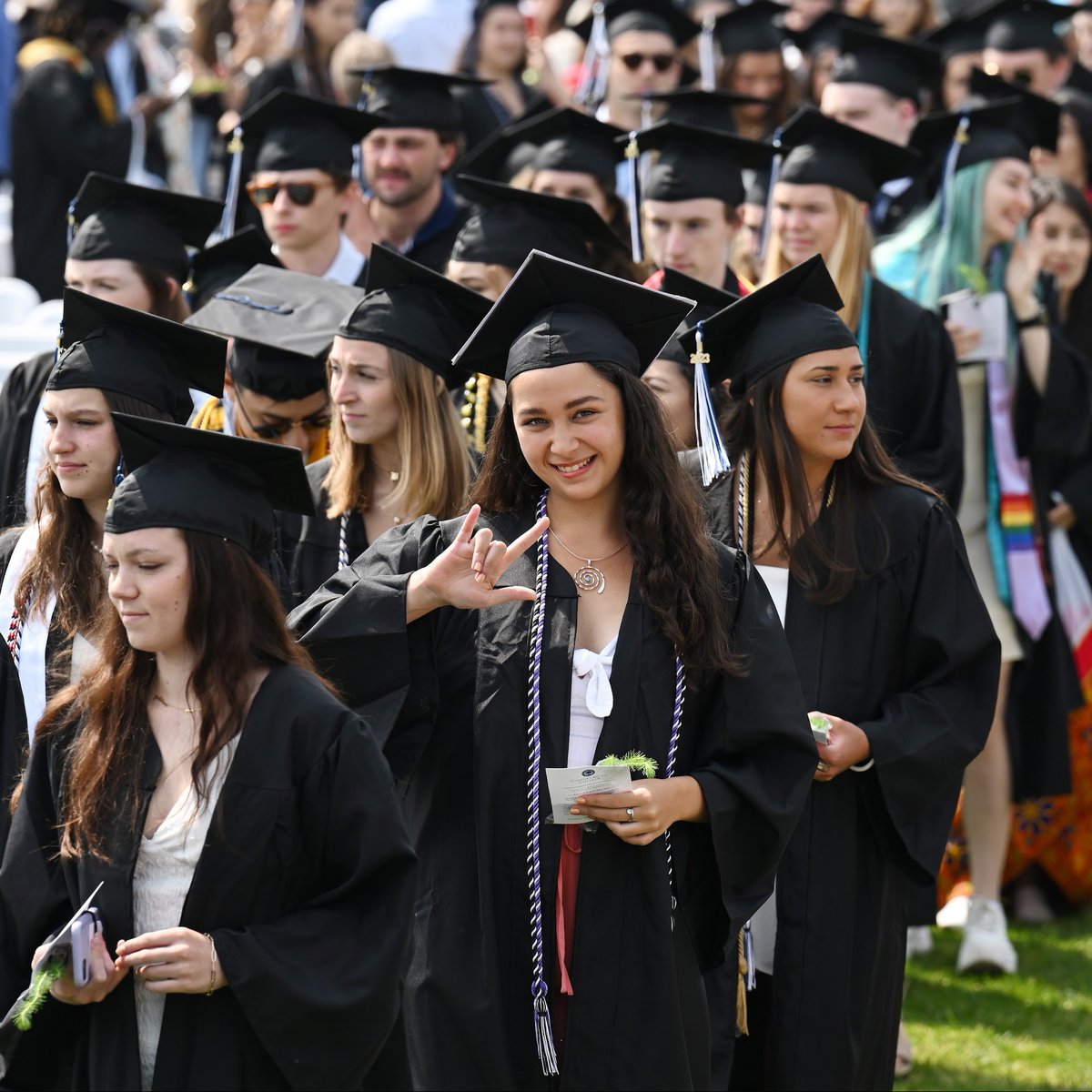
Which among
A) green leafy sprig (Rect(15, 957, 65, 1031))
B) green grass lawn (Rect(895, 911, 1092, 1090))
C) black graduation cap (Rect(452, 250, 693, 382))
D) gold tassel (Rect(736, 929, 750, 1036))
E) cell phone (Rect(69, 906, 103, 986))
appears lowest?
green grass lawn (Rect(895, 911, 1092, 1090))

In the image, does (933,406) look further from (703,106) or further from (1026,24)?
(1026,24)

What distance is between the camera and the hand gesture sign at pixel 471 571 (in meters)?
3.67

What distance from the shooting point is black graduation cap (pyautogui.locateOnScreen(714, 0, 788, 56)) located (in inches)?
338

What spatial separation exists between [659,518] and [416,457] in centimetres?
116

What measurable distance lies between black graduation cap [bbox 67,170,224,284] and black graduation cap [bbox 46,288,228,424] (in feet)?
5.18

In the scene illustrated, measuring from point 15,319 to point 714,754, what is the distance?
15.7ft

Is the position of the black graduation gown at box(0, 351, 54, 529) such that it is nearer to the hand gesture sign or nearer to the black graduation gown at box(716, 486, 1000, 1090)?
the hand gesture sign

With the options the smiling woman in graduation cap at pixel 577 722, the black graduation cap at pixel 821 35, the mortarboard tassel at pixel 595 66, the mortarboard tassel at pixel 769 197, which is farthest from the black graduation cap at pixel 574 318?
the black graduation cap at pixel 821 35

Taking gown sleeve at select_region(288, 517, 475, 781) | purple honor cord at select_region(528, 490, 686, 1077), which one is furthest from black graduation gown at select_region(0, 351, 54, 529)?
purple honor cord at select_region(528, 490, 686, 1077)

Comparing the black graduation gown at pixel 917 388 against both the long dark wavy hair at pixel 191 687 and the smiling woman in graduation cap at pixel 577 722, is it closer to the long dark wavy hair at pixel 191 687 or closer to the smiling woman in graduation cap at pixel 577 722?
the smiling woman in graduation cap at pixel 577 722

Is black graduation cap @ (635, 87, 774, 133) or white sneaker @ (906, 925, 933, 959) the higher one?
black graduation cap @ (635, 87, 774, 133)

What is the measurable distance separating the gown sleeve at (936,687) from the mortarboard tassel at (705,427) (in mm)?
532

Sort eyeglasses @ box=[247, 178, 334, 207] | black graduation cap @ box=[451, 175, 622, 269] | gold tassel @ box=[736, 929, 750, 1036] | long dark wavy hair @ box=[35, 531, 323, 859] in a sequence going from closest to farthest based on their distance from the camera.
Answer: long dark wavy hair @ box=[35, 531, 323, 859]
gold tassel @ box=[736, 929, 750, 1036]
black graduation cap @ box=[451, 175, 622, 269]
eyeglasses @ box=[247, 178, 334, 207]

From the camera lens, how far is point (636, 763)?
3676 millimetres
